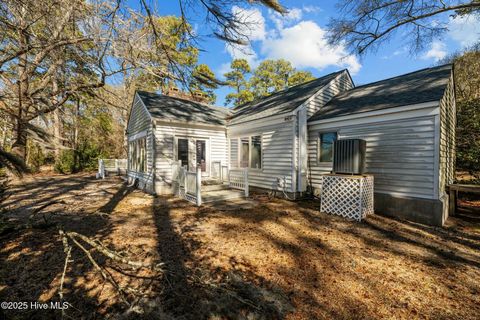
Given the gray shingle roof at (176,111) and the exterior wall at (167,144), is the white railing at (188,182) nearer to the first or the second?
the exterior wall at (167,144)

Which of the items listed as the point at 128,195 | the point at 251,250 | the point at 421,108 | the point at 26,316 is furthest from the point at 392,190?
the point at 128,195

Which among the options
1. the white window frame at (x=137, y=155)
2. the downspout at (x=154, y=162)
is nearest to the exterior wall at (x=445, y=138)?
the downspout at (x=154, y=162)

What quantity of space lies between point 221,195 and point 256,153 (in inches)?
112

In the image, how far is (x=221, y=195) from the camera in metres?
8.37

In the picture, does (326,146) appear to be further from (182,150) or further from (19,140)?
(19,140)

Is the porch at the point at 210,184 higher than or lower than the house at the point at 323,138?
lower

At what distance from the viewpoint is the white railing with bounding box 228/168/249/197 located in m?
8.90

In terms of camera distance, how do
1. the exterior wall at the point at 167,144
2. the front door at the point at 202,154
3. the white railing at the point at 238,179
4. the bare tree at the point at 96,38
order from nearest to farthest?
the bare tree at the point at 96,38
the white railing at the point at 238,179
the exterior wall at the point at 167,144
the front door at the point at 202,154

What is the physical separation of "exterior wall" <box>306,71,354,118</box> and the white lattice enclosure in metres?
3.51

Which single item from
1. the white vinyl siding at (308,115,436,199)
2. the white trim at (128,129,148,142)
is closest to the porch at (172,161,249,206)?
the white trim at (128,129,148,142)

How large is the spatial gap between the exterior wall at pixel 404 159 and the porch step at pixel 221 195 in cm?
488

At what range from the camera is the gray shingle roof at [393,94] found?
6.44 m

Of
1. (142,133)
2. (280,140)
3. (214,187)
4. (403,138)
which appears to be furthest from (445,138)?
(142,133)

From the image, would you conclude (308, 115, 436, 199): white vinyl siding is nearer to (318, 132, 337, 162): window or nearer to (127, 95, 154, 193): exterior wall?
(318, 132, 337, 162): window
